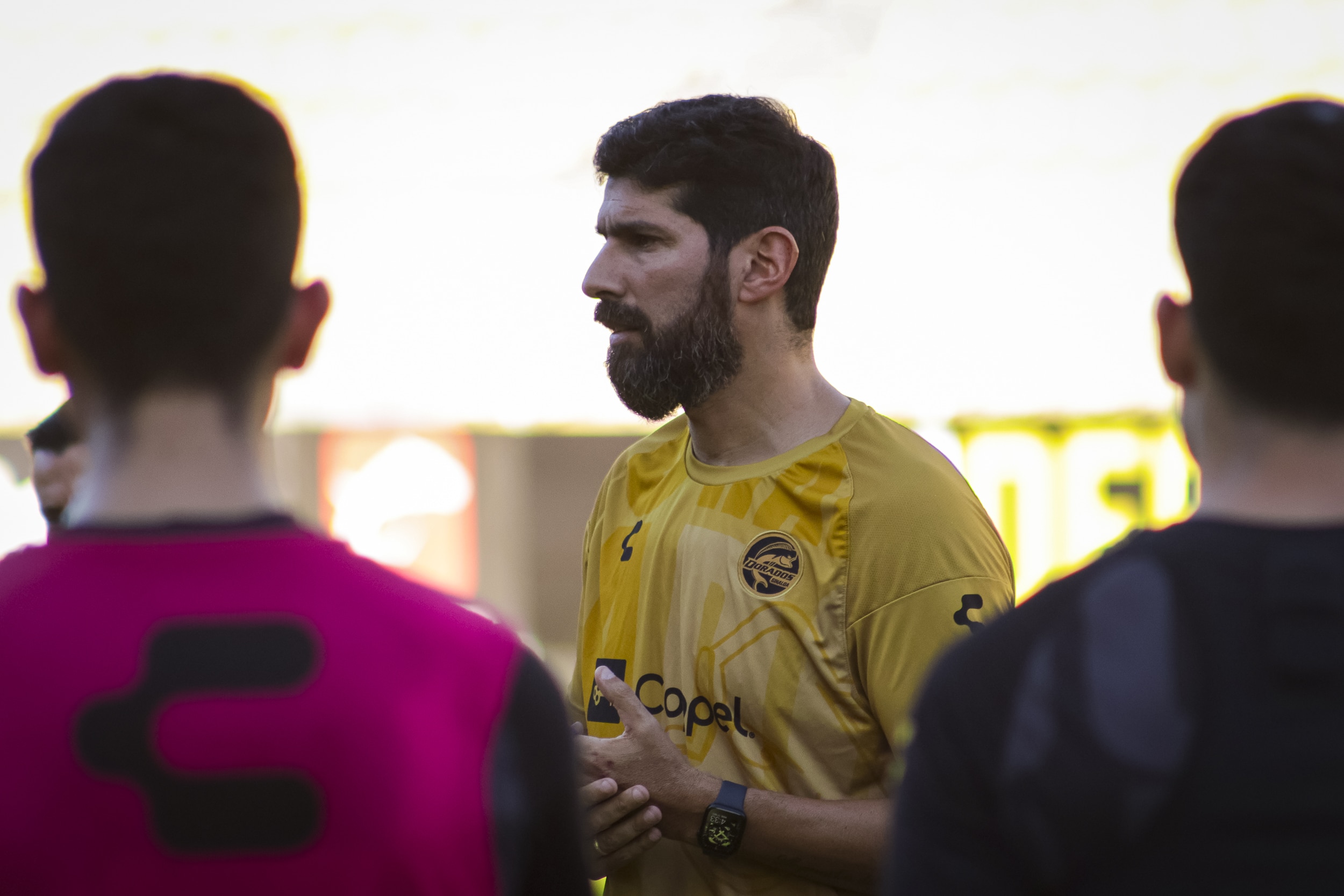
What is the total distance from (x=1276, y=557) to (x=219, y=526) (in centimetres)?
91

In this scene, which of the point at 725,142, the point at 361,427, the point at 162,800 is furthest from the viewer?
the point at 361,427

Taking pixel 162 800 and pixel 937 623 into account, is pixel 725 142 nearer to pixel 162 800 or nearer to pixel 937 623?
pixel 937 623

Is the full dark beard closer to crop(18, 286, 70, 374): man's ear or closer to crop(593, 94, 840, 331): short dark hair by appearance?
crop(593, 94, 840, 331): short dark hair

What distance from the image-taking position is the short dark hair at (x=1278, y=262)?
3.42 feet

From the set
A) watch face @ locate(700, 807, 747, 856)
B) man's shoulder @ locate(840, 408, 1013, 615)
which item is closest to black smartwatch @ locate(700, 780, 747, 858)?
watch face @ locate(700, 807, 747, 856)

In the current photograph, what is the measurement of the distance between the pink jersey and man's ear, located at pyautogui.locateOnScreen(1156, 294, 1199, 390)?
0.78m

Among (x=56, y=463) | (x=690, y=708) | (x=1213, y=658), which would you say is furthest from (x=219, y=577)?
(x=56, y=463)

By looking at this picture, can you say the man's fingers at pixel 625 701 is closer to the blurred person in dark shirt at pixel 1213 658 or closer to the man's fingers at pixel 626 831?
the man's fingers at pixel 626 831

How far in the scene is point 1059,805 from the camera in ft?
3.27

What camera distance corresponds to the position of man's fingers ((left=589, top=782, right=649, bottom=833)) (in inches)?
79.2

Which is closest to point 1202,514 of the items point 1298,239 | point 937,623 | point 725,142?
point 1298,239

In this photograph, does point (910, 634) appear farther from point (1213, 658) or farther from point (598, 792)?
point (1213, 658)

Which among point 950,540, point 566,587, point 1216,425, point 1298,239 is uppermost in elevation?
point 1298,239

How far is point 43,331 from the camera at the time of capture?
1060 millimetres
